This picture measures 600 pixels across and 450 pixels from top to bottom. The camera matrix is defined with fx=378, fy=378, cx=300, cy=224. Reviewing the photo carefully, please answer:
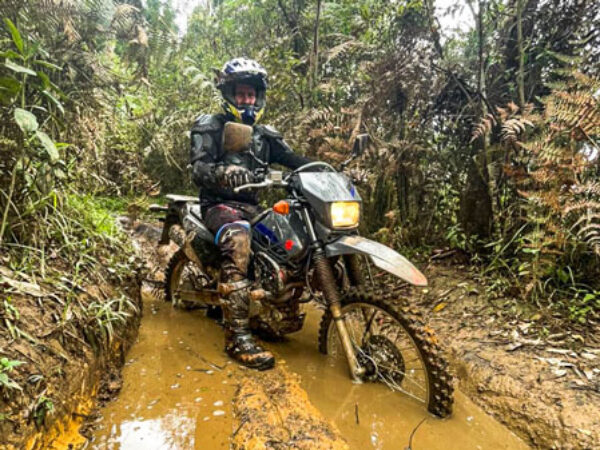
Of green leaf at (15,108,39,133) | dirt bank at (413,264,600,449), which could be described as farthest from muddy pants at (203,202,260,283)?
dirt bank at (413,264,600,449)

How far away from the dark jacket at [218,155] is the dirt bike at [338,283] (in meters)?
0.37

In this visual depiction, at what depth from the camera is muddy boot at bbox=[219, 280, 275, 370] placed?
2.64 meters

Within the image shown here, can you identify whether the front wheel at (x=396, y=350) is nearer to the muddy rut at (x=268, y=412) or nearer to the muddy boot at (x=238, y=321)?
the muddy rut at (x=268, y=412)

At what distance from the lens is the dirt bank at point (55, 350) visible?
1545 mm

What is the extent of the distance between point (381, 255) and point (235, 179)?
3.53 ft

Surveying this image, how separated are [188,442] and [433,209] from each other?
3079mm

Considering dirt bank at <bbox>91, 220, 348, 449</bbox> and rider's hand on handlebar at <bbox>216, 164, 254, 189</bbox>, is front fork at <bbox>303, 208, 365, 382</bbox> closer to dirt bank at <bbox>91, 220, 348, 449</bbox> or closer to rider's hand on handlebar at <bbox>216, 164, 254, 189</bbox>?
dirt bank at <bbox>91, 220, 348, 449</bbox>

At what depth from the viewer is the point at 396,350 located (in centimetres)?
230

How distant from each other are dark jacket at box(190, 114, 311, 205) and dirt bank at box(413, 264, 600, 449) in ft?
6.08

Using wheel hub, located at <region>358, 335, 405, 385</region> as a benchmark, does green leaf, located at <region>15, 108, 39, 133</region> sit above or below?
above

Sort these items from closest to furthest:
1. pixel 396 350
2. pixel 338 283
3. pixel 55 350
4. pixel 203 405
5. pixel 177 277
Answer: pixel 55 350 → pixel 203 405 → pixel 396 350 → pixel 338 283 → pixel 177 277

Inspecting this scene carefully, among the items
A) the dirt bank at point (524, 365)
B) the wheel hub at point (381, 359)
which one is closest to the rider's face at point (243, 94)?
the wheel hub at point (381, 359)

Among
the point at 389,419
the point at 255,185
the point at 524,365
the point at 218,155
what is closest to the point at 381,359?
the point at 389,419

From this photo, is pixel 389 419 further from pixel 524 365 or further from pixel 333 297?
pixel 524 365
